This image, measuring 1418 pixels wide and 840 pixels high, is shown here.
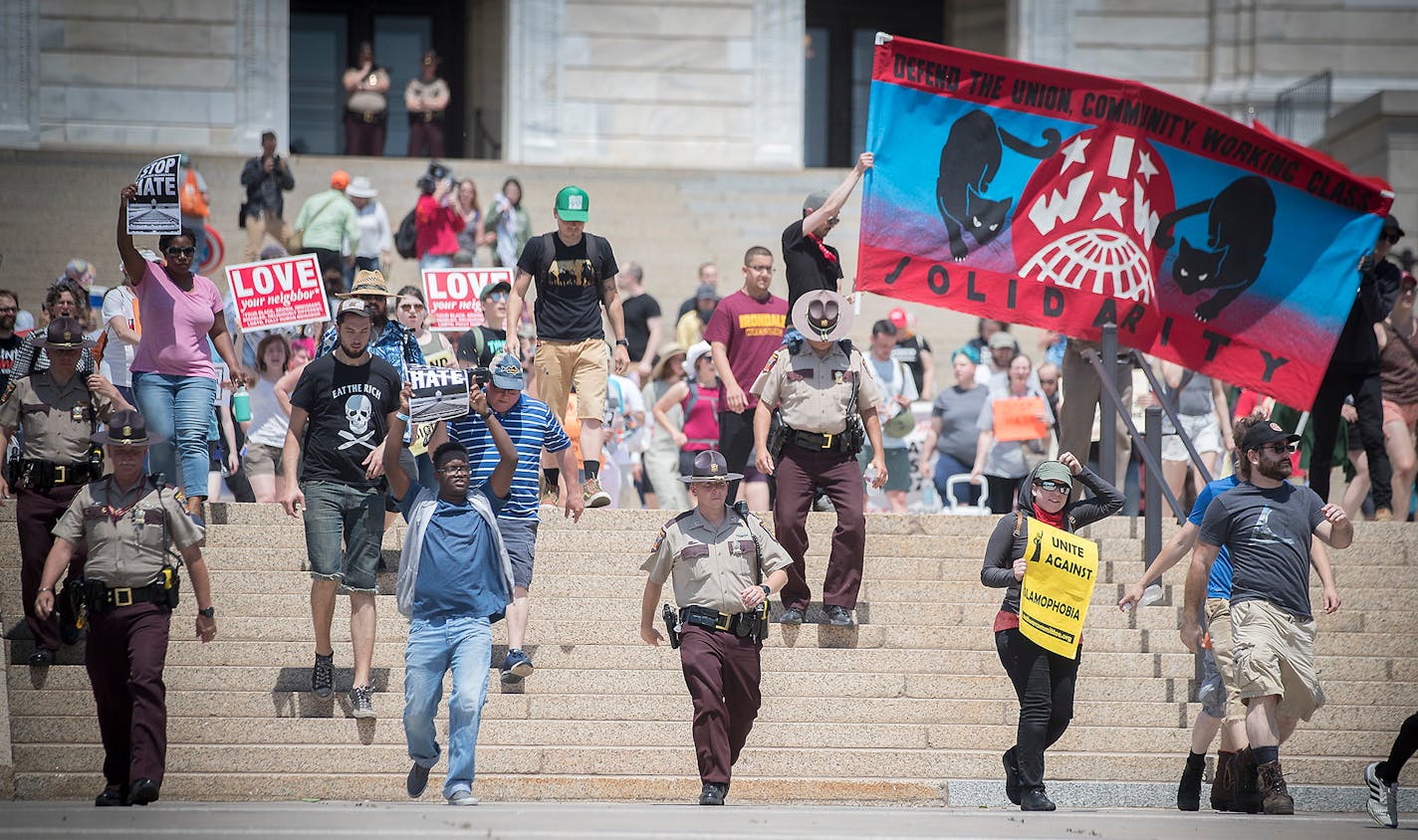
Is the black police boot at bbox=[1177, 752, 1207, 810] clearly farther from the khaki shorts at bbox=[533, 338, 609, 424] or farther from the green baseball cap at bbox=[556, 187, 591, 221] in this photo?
the green baseball cap at bbox=[556, 187, 591, 221]

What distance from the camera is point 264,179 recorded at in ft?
68.1

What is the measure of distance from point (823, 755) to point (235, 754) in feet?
9.98

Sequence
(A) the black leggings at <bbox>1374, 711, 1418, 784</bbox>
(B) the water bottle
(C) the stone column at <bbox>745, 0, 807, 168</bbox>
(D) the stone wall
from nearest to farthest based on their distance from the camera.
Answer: (A) the black leggings at <bbox>1374, 711, 1418, 784</bbox> → (B) the water bottle → (D) the stone wall → (C) the stone column at <bbox>745, 0, 807, 168</bbox>

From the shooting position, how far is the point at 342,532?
10.1 m

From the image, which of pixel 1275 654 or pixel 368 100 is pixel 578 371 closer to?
pixel 1275 654

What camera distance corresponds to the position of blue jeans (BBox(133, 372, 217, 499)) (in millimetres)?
11266

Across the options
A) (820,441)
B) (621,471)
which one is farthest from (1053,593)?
(621,471)

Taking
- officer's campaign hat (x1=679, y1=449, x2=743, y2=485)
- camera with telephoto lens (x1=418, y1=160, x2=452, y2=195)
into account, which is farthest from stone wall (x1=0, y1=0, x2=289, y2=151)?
officer's campaign hat (x1=679, y1=449, x2=743, y2=485)

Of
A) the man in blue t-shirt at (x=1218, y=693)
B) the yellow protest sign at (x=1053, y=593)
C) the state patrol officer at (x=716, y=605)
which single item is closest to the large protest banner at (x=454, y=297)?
the state patrol officer at (x=716, y=605)

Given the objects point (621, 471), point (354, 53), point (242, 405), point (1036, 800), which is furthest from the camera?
point (354, 53)

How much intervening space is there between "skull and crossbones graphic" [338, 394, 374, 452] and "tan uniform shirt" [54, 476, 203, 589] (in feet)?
3.46

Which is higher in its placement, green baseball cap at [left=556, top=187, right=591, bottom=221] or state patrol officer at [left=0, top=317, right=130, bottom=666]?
green baseball cap at [left=556, top=187, right=591, bottom=221]

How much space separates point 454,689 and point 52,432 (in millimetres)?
3505

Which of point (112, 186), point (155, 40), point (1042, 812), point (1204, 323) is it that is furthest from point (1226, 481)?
point (155, 40)
